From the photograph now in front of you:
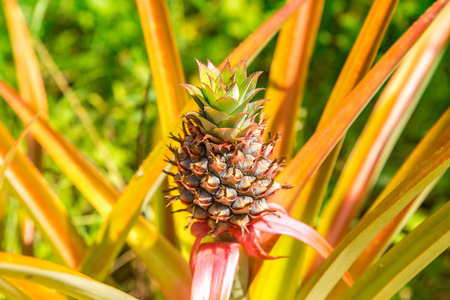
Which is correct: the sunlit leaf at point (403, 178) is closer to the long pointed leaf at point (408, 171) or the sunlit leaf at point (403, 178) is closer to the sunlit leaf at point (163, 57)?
the long pointed leaf at point (408, 171)

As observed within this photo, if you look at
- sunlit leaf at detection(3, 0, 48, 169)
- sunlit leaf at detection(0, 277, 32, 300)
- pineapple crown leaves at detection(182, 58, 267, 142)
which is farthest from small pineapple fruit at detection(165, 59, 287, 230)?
sunlit leaf at detection(3, 0, 48, 169)

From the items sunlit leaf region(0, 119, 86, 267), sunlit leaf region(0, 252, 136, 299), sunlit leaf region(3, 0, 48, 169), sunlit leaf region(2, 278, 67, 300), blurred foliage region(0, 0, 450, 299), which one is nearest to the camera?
sunlit leaf region(0, 252, 136, 299)

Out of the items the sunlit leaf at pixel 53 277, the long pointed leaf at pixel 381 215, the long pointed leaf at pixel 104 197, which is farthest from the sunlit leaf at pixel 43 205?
the long pointed leaf at pixel 381 215

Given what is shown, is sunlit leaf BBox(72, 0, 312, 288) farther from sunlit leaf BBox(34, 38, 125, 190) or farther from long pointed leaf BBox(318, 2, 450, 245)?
sunlit leaf BBox(34, 38, 125, 190)

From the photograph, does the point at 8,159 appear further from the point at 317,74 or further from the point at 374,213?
the point at 317,74

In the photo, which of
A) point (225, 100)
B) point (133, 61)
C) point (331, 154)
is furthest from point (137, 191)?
point (133, 61)

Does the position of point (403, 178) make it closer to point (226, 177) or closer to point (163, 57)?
point (226, 177)
